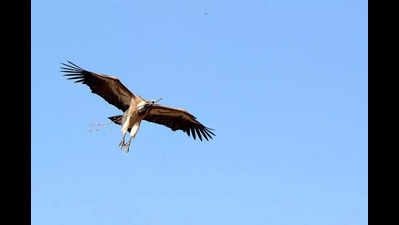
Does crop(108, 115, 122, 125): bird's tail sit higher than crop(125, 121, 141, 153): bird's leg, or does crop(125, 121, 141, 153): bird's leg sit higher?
crop(108, 115, 122, 125): bird's tail

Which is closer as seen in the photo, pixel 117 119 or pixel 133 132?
pixel 133 132

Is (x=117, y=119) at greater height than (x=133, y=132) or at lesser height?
greater

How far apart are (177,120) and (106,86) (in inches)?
109

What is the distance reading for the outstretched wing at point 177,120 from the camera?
854 inches

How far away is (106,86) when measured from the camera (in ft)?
68.6

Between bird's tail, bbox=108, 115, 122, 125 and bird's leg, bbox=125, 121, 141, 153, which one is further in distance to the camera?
bird's tail, bbox=108, 115, 122, 125

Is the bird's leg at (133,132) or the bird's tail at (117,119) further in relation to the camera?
the bird's tail at (117,119)

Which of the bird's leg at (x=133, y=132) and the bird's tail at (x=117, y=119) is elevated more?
the bird's tail at (x=117, y=119)

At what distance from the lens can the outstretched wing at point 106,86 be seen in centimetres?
2062

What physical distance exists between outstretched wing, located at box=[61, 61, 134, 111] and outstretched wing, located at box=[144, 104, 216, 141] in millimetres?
898

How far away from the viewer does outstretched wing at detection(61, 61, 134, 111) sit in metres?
20.6

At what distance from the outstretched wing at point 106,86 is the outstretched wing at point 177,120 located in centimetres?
90
